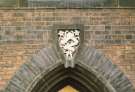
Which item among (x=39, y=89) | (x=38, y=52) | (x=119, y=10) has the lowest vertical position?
(x=39, y=89)

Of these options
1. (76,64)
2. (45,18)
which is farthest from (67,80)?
(45,18)

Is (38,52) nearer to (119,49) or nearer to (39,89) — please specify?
(39,89)

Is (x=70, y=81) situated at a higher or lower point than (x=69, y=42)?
lower

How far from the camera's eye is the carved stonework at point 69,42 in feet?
35.8

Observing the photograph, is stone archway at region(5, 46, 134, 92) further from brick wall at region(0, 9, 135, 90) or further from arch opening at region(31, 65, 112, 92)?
brick wall at region(0, 9, 135, 90)

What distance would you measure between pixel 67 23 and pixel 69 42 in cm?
41

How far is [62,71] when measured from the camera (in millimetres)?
11102

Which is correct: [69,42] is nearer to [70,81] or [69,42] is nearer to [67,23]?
[67,23]

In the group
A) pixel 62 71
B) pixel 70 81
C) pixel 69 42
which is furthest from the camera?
pixel 70 81

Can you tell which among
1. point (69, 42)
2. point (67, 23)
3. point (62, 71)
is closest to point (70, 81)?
point (62, 71)

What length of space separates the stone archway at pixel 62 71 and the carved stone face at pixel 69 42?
147mm

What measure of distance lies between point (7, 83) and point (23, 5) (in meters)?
1.58

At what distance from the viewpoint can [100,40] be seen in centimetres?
1110

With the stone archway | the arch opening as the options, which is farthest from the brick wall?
the arch opening
